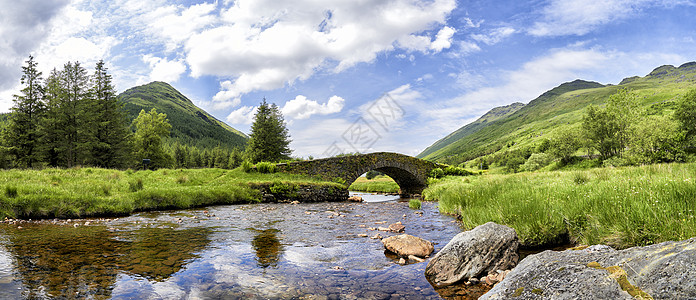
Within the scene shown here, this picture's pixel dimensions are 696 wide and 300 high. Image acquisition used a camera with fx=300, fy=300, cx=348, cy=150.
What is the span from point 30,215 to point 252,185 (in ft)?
40.3

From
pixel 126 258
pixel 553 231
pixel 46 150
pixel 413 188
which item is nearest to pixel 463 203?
pixel 553 231

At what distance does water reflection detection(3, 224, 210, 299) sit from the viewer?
524cm

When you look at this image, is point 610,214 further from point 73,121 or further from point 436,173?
point 73,121

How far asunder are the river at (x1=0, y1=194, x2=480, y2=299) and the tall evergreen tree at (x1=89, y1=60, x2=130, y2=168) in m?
40.9

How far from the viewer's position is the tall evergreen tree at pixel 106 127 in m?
43.8

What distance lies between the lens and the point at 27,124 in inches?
1609

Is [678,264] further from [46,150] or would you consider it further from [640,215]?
[46,150]

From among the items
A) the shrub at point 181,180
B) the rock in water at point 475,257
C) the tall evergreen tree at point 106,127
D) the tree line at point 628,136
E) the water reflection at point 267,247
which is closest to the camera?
the rock in water at point 475,257

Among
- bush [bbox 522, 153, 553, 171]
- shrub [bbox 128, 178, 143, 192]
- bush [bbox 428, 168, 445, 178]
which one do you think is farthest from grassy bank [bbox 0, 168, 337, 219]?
bush [bbox 522, 153, 553, 171]

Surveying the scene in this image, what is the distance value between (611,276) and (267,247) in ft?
24.8

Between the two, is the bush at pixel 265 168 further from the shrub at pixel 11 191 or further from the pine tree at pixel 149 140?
Answer: the pine tree at pixel 149 140

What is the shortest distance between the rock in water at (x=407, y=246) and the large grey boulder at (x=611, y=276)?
3.86 metres

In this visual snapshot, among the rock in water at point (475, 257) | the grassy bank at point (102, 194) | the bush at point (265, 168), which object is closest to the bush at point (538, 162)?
the bush at point (265, 168)

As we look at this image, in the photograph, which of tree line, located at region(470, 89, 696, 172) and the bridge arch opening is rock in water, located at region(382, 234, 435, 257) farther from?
tree line, located at region(470, 89, 696, 172)
